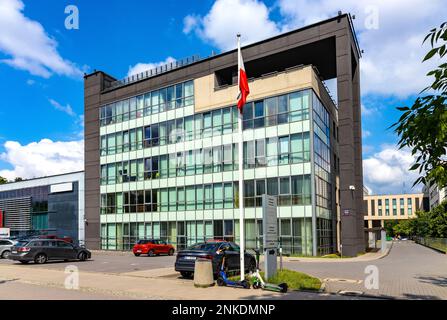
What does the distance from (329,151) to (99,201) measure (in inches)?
960

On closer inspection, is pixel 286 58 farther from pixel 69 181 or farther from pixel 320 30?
pixel 69 181

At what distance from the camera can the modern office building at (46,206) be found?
159 feet

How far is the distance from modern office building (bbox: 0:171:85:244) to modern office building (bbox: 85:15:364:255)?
2362 millimetres

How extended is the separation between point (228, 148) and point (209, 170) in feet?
8.89

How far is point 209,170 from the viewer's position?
37438 millimetres

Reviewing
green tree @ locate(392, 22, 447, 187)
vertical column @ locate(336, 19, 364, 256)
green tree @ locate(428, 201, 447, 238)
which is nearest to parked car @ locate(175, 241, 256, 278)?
green tree @ locate(392, 22, 447, 187)

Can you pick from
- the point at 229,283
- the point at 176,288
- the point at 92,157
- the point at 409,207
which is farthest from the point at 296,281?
the point at 409,207

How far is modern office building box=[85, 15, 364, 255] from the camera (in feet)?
108

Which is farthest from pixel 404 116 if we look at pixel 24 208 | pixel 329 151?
pixel 24 208

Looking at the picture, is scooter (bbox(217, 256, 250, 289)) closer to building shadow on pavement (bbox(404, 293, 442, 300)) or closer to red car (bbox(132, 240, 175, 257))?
building shadow on pavement (bbox(404, 293, 442, 300))

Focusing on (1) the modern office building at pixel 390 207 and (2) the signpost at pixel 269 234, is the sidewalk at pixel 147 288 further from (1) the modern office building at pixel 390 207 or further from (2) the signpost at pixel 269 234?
(1) the modern office building at pixel 390 207

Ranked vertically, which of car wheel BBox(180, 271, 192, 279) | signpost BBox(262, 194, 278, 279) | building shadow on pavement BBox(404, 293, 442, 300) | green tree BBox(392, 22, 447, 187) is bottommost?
car wheel BBox(180, 271, 192, 279)

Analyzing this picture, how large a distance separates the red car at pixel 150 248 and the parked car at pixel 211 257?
1594 cm
